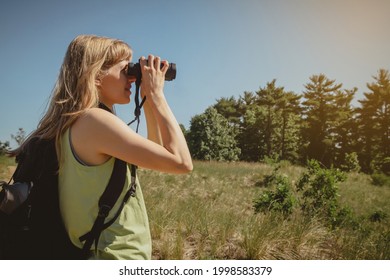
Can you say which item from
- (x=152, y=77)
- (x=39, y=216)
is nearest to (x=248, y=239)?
(x=152, y=77)

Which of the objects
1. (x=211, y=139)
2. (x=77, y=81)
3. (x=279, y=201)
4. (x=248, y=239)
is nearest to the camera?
(x=77, y=81)

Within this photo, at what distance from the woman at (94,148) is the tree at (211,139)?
42.8 ft

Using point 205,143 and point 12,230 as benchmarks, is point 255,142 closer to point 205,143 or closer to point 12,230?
point 205,143

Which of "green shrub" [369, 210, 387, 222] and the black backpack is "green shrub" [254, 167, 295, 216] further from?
the black backpack

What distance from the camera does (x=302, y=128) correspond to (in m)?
24.7

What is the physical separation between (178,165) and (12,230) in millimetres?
586

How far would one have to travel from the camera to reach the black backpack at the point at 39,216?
3.56 ft

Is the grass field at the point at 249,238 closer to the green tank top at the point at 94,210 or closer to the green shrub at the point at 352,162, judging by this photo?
the green tank top at the point at 94,210

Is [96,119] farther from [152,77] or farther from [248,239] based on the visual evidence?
[248,239]

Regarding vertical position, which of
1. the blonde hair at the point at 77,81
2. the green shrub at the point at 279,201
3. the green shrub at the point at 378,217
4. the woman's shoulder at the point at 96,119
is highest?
the blonde hair at the point at 77,81

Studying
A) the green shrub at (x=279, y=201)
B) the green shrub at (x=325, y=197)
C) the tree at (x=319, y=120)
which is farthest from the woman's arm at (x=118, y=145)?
the tree at (x=319, y=120)

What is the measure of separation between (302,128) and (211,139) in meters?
11.2

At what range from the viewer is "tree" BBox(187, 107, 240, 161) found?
47.8ft
